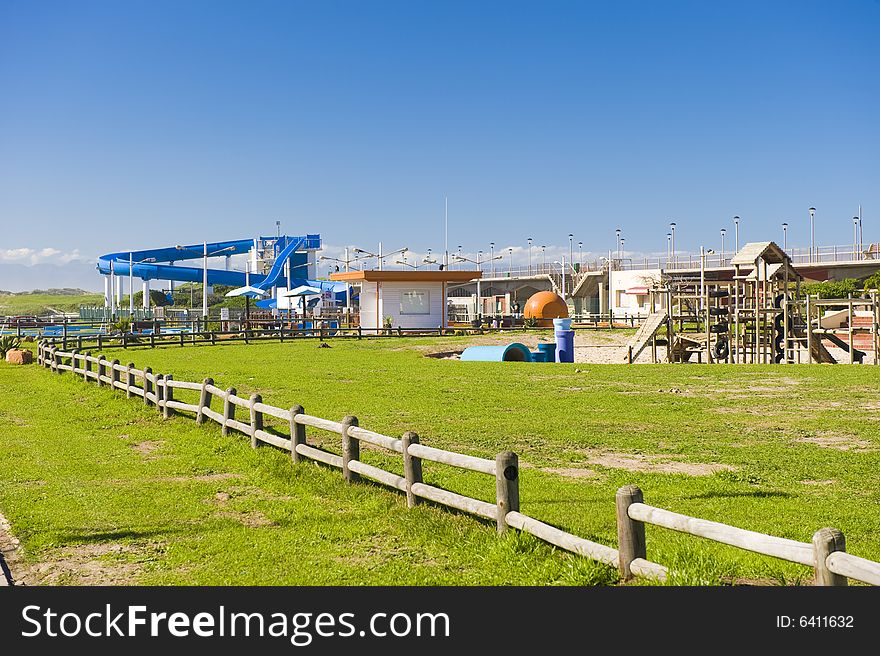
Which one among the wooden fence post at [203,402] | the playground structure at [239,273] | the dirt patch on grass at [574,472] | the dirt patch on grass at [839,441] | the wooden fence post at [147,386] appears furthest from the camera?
the playground structure at [239,273]

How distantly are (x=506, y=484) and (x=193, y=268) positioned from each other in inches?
3377

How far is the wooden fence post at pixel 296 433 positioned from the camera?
11664 mm

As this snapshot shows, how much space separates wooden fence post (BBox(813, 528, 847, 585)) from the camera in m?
5.22

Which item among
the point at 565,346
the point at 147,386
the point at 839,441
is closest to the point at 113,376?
the point at 147,386

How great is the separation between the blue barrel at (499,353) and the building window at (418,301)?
74.0 ft

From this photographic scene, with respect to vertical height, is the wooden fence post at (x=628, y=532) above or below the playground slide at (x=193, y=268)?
below

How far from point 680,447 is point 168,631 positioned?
8.97 metres

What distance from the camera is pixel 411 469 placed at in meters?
9.09

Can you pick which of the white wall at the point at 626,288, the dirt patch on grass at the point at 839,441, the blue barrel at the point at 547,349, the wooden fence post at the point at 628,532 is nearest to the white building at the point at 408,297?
the blue barrel at the point at 547,349

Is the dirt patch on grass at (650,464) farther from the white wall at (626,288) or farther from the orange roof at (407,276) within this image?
the white wall at (626,288)

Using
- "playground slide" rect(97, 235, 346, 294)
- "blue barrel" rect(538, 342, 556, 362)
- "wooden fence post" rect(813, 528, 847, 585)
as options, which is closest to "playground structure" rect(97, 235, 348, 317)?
"playground slide" rect(97, 235, 346, 294)

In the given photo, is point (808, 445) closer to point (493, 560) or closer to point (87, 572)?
point (493, 560)

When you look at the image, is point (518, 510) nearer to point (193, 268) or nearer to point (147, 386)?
point (147, 386)

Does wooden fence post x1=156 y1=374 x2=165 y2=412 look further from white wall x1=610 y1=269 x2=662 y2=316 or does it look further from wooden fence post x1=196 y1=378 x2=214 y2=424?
white wall x1=610 y1=269 x2=662 y2=316
